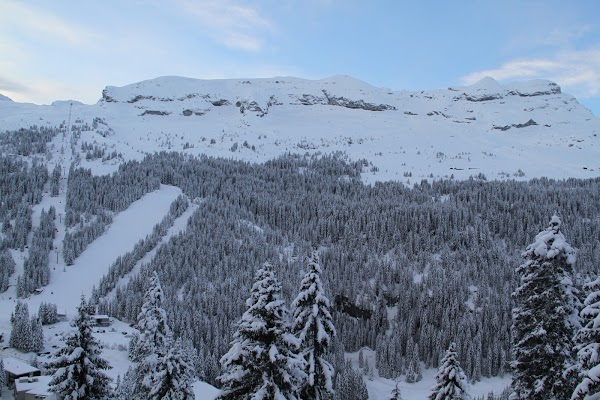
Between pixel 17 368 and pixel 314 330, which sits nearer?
pixel 314 330

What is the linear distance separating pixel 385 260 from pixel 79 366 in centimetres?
13661

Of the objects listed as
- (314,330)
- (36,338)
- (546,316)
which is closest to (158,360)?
(314,330)

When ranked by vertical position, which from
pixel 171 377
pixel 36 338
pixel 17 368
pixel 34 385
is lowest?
pixel 36 338

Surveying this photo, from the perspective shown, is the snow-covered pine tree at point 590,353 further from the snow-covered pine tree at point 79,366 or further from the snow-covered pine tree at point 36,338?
the snow-covered pine tree at point 36,338

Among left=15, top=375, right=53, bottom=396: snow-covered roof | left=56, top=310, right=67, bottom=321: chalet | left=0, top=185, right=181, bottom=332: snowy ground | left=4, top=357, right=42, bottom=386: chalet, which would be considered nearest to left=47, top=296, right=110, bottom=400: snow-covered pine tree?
left=15, top=375, right=53, bottom=396: snow-covered roof

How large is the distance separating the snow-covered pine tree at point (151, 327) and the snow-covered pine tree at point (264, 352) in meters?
15.5

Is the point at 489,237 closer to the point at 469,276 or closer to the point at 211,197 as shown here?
the point at 469,276

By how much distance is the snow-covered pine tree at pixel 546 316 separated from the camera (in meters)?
22.7

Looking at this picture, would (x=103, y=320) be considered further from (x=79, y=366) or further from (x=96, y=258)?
(x=79, y=366)

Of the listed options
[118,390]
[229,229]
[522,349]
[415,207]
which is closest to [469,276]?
[415,207]

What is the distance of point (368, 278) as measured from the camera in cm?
14838

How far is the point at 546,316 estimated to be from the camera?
23094 millimetres

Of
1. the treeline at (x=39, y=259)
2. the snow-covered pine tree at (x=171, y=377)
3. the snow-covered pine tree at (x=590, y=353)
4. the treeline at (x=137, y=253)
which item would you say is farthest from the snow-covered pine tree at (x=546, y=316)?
the treeline at (x=39, y=259)

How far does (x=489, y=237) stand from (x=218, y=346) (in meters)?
101
